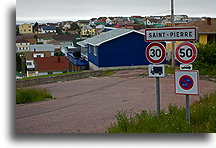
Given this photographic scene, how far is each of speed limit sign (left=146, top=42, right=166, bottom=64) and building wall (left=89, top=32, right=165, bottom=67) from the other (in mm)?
13625

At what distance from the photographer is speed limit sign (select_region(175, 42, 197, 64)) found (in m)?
5.09

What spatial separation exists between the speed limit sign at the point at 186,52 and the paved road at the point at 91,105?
200 cm

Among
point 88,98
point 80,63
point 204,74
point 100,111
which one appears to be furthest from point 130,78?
point 80,63

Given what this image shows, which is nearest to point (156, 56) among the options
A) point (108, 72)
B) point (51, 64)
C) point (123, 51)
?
point (108, 72)

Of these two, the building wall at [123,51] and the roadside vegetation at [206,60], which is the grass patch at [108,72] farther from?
the roadside vegetation at [206,60]

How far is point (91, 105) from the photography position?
905cm

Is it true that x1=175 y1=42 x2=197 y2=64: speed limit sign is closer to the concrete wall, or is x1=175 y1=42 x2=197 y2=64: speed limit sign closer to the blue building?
the concrete wall

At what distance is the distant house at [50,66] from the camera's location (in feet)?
94.2

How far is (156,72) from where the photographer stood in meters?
5.50

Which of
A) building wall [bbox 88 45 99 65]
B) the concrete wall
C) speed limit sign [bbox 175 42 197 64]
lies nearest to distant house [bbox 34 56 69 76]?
building wall [bbox 88 45 99 65]

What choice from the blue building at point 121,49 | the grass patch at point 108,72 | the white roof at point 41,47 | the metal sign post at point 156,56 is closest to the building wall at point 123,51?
the blue building at point 121,49

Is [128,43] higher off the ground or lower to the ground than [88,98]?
higher

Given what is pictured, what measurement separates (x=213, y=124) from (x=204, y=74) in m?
8.54

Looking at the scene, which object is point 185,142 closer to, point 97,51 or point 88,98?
point 88,98
